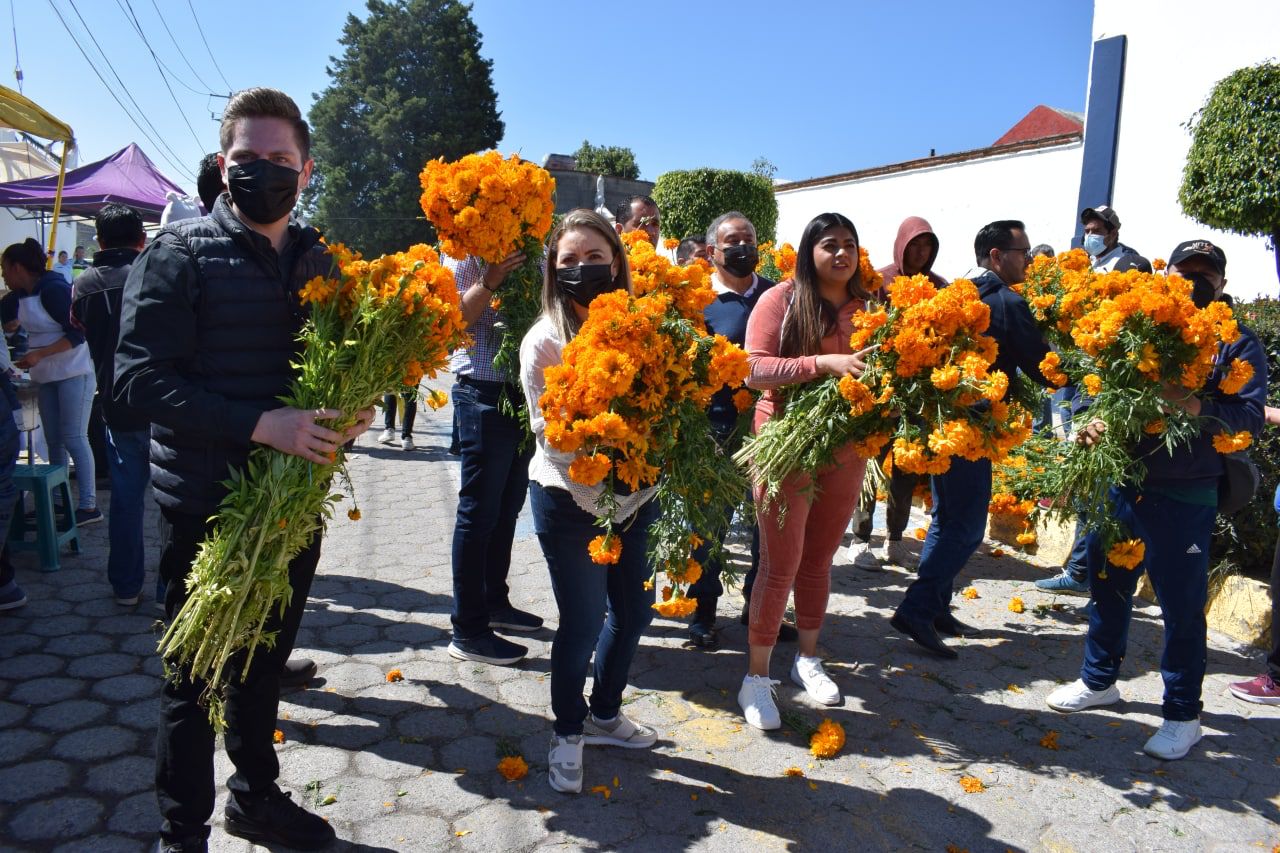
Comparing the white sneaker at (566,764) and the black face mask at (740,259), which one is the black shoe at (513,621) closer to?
the white sneaker at (566,764)

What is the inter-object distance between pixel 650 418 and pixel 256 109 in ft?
5.20

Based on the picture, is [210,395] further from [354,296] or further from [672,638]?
[672,638]

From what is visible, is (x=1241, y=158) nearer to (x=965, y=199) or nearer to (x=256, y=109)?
(x=965, y=199)

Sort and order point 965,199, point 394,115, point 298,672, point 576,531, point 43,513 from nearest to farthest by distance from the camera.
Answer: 1. point 576,531
2. point 298,672
3. point 43,513
4. point 965,199
5. point 394,115

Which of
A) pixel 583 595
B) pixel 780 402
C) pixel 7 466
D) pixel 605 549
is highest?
pixel 780 402

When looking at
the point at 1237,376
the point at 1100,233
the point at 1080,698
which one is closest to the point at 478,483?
the point at 1080,698

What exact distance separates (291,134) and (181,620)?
5.08 ft

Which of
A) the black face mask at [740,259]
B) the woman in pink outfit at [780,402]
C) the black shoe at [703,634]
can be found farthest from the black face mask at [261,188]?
the black shoe at [703,634]

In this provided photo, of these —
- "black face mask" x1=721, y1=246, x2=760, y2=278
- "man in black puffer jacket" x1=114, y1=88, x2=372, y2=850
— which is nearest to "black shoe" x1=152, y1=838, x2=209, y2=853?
"man in black puffer jacket" x1=114, y1=88, x2=372, y2=850

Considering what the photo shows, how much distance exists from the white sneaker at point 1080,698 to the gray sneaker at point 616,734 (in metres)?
2.12

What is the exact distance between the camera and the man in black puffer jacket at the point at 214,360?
7.60 ft

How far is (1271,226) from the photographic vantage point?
24.8ft

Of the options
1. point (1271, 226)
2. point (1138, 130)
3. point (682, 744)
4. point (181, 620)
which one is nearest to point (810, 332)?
point (682, 744)

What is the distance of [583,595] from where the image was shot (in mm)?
3043
